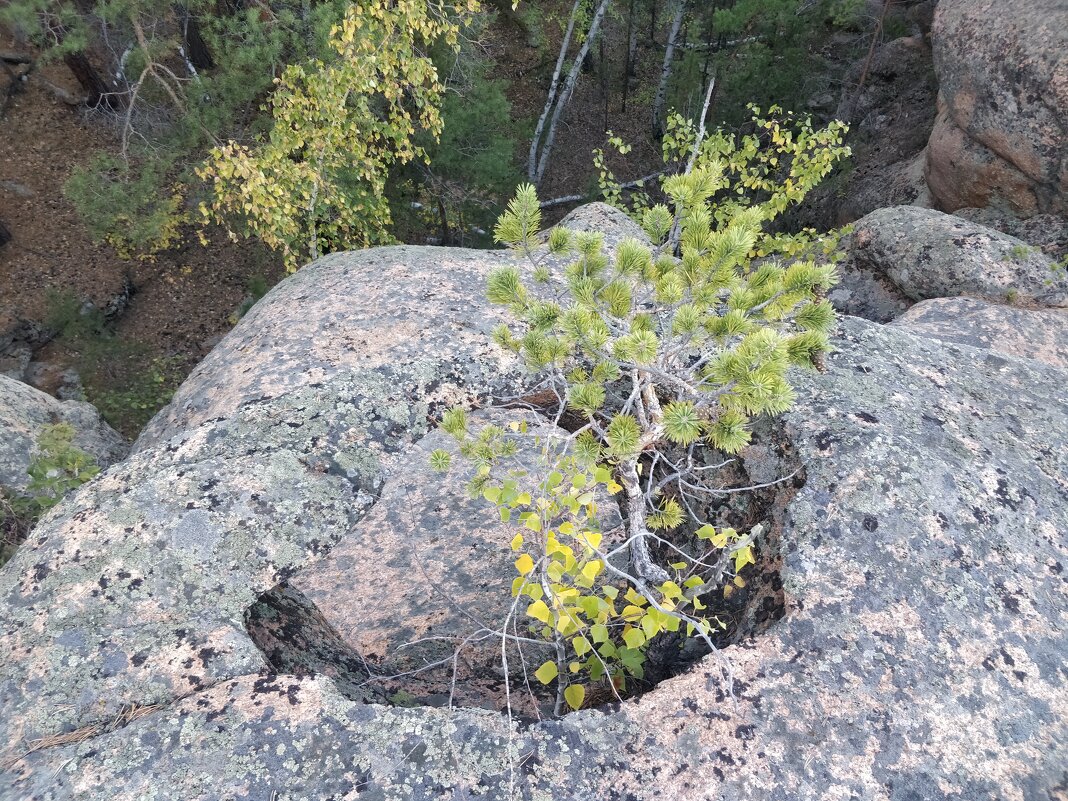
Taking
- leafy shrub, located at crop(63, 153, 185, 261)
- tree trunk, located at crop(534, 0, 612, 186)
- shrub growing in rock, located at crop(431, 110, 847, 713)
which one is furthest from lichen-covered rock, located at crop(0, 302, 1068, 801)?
tree trunk, located at crop(534, 0, 612, 186)

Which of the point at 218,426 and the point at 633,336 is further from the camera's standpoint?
the point at 218,426

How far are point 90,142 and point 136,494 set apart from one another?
15460mm

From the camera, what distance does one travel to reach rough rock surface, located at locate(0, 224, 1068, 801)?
7.99 feet

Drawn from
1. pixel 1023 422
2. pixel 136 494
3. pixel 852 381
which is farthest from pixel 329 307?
pixel 1023 422

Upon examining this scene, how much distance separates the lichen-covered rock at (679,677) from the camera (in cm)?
243

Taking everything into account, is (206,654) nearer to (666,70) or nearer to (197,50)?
(197,50)

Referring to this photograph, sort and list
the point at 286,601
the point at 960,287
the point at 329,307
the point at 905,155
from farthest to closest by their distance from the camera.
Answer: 1. the point at 905,155
2. the point at 960,287
3. the point at 329,307
4. the point at 286,601

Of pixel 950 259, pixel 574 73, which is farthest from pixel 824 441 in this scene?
pixel 574 73

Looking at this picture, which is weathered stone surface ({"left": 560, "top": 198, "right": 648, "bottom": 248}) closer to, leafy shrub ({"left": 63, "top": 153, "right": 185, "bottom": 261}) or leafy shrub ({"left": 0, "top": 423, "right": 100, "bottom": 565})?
leafy shrub ({"left": 0, "top": 423, "right": 100, "bottom": 565})

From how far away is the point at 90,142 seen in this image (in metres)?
15.0

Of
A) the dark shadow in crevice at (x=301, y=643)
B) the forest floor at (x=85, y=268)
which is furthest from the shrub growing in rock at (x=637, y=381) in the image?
the forest floor at (x=85, y=268)

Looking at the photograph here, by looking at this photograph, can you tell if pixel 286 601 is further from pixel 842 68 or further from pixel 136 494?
pixel 842 68

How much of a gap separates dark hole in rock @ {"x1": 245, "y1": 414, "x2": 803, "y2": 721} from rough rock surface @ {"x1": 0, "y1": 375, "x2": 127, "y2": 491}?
360cm

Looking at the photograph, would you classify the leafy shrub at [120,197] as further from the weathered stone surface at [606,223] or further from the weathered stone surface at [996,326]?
the weathered stone surface at [996,326]
